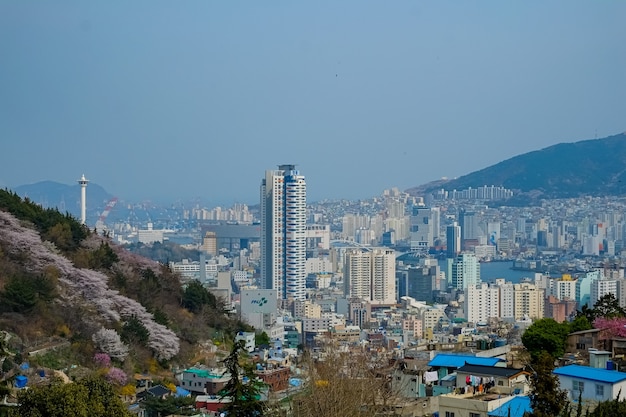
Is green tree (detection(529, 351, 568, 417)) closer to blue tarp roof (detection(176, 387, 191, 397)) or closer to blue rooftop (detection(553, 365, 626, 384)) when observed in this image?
blue rooftop (detection(553, 365, 626, 384))

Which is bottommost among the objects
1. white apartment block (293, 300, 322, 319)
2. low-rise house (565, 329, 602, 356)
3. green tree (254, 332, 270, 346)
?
white apartment block (293, 300, 322, 319)

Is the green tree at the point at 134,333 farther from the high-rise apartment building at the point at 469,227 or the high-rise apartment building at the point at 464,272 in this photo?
the high-rise apartment building at the point at 469,227

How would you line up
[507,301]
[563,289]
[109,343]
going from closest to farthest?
1. [109,343]
2. [507,301]
3. [563,289]

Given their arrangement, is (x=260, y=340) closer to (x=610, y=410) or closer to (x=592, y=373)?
(x=592, y=373)

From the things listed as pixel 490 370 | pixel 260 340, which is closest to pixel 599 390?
pixel 490 370

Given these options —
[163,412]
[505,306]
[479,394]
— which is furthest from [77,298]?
[505,306]

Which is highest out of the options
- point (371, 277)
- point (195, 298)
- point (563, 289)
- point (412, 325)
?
point (195, 298)

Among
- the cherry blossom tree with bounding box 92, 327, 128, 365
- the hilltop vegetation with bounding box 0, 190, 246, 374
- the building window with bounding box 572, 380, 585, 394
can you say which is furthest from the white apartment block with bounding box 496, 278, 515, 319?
the building window with bounding box 572, 380, 585, 394
